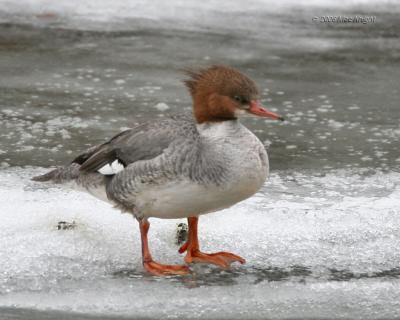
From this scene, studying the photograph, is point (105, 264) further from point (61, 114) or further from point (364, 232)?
point (61, 114)

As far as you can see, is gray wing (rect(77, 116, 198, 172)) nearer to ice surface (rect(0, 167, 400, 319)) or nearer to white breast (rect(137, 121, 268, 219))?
white breast (rect(137, 121, 268, 219))

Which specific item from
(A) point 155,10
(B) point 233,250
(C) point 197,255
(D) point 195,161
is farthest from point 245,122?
(A) point 155,10

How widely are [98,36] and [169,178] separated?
4342 millimetres

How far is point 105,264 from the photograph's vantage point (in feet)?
13.4

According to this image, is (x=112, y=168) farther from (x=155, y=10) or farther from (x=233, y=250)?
(x=155, y=10)

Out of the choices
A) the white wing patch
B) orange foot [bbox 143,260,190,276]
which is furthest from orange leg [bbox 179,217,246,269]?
the white wing patch

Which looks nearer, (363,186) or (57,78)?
(363,186)

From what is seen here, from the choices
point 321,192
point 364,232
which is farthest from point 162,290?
point 321,192

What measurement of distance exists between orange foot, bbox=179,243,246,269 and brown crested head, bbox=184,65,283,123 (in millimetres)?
619

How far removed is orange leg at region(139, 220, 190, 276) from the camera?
13.2 feet

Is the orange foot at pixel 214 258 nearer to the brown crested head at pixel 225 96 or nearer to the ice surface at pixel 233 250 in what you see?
the ice surface at pixel 233 250

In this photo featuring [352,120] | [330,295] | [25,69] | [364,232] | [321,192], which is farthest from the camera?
[25,69]

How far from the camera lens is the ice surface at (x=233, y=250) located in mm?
3721

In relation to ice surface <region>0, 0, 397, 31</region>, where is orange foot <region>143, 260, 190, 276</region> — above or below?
below
